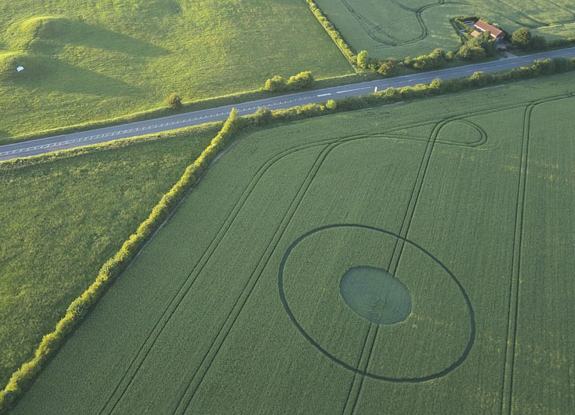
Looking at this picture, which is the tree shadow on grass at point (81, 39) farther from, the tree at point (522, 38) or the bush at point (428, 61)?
the tree at point (522, 38)

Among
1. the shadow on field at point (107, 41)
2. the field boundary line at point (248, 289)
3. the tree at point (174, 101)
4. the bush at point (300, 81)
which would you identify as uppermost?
the shadow on field at point (107, 41)

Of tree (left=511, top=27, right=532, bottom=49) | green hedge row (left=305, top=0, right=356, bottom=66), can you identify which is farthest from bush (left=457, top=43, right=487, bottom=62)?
green hedge row (left=305, top=0, right=356, bottom=66)

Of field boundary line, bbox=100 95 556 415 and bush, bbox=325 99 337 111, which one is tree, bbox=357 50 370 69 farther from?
field boundary line, bbox=100 95 556 415

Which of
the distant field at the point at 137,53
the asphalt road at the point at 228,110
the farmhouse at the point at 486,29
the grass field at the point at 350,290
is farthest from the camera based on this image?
the farmhouse at the point at 486,29

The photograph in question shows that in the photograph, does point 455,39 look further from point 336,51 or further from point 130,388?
point 130,388

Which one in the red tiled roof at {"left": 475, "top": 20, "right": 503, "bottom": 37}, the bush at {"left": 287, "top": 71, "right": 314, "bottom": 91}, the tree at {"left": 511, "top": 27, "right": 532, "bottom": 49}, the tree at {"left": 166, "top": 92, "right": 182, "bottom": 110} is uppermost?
the tree at {"left": 166, "top": 92, "right": 182, "bottom": 110}

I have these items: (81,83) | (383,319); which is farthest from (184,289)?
(81,83)

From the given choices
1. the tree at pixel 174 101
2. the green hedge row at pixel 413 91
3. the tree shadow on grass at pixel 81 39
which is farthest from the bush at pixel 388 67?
the tree shadow on grass at pixel 81 39
